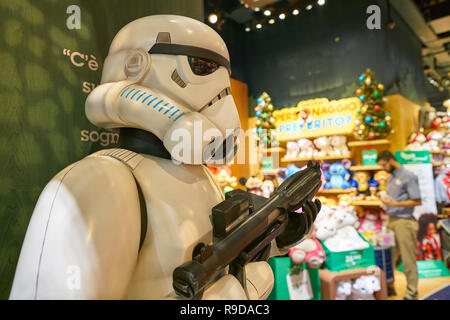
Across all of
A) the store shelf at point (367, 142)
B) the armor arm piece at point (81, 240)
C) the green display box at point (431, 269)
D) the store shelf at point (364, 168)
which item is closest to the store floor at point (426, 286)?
the green display box at point (431, 269)

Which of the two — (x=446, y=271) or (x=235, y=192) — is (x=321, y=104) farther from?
(x=235, y=192)

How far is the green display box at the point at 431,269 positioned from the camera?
3.30m

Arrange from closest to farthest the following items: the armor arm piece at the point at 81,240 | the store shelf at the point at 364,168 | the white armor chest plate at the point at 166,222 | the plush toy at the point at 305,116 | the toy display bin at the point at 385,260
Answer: the armor arm piece at the point at 81,240 < the white armor chest plate at the point at 166,222 < the toy display bin at the point at 385,260 < the store shelf at the point at 364,168 < the plush toy at the point at 305,116

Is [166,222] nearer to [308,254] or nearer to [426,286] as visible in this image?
[308,254]

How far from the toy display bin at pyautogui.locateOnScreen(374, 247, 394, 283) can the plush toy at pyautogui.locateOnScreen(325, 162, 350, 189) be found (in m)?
1.02

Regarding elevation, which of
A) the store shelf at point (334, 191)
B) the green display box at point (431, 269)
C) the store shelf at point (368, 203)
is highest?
the store shelf at point (334, 191)

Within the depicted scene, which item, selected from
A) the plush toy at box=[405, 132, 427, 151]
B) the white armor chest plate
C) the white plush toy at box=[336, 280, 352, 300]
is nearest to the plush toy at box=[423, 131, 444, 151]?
the plush toy at box=[405, 132, 427, 151]

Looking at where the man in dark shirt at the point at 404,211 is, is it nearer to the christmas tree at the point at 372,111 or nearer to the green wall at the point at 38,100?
the christmas tree at the point at 372,111

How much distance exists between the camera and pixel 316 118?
14.2 ft

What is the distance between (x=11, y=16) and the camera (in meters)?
0.82

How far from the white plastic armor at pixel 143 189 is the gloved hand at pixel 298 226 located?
191mm

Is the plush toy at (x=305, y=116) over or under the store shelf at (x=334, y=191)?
over

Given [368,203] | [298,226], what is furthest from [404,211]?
[298,226]

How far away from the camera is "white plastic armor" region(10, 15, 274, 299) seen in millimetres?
537
